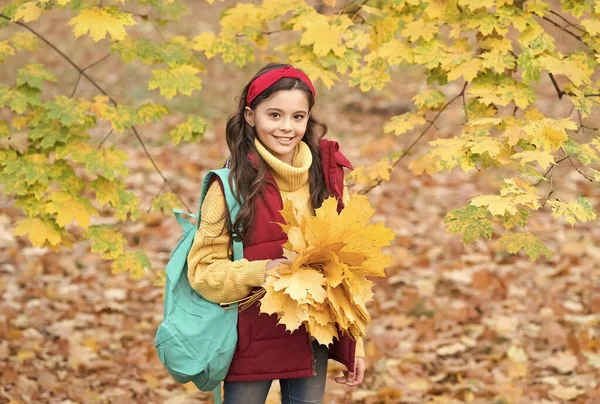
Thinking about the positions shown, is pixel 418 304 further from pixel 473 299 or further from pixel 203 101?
pixel 203 101

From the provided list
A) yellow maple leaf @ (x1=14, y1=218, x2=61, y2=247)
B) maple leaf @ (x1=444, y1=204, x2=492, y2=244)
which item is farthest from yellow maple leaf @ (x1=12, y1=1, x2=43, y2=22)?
maple leaf @ (x1=444, y1=204, x2=492, y2=244)

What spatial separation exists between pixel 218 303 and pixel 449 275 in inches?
150

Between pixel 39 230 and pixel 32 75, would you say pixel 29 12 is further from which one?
pixel 39 230

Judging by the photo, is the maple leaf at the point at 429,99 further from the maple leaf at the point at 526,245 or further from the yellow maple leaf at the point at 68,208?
the yellow maple leaf at the point at 68,208

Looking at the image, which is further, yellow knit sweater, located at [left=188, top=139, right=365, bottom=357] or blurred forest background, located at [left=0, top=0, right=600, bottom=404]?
blurred forest background, located at [left=0, top=0, right=600, bottom=404]

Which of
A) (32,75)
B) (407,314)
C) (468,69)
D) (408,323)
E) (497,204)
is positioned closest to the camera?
(497,204)

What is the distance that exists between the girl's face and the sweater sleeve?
26 cm

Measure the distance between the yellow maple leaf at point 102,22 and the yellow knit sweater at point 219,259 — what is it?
1047mm

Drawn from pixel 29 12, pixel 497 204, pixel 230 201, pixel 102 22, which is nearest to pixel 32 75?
pixel 29 12

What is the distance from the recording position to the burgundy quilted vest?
246 cm

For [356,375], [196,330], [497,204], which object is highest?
Answer: [497,204]

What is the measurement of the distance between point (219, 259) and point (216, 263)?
3 cm

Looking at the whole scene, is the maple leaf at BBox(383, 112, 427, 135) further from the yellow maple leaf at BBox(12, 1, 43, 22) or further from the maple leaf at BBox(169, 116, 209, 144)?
the yellow maple leaf at BBox(12, 1, 43, 22)

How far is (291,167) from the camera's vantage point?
2504 millimetres
